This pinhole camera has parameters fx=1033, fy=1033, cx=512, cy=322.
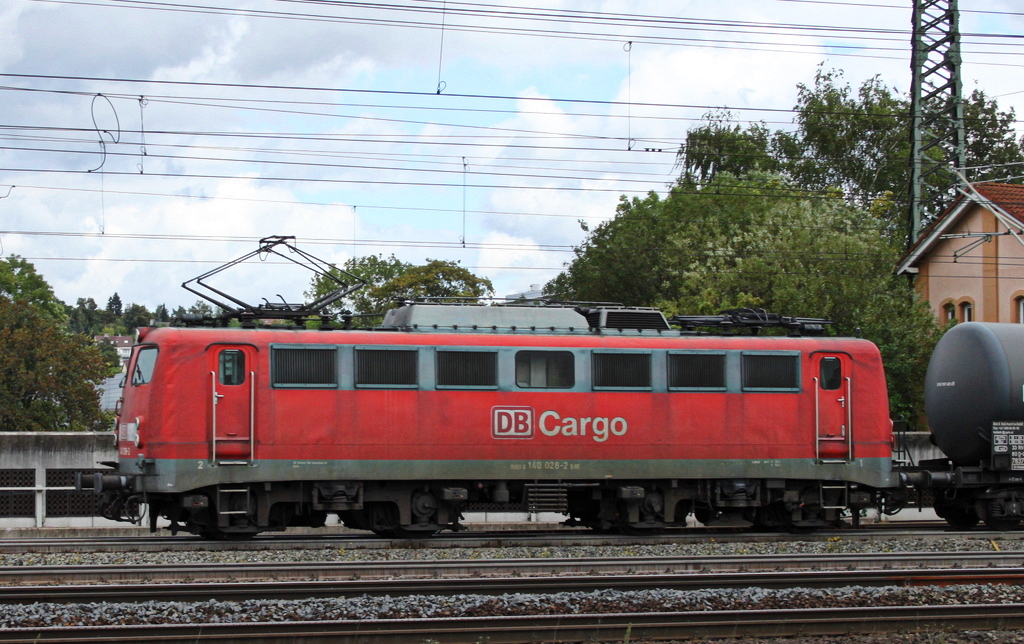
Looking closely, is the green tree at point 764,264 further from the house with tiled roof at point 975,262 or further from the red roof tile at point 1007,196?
the red roof tile at point 1007,196

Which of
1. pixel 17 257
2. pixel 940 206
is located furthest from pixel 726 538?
pixel 17 257

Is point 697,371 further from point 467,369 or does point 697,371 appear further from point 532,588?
point 532,588

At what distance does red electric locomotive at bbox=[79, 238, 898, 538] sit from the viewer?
16.4 meters

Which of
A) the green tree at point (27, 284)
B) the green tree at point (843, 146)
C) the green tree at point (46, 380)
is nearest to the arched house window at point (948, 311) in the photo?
the green tree at point (843, 146)

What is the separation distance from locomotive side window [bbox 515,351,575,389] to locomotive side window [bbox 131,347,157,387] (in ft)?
19.4

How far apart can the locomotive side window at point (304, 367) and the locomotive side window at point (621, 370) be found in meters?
4.50

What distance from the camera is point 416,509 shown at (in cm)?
1745

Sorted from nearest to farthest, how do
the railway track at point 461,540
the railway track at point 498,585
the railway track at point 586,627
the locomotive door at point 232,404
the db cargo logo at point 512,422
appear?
the railway track at point 586,627
the railway track at point 498,585
the railway track at point 461,540
the locomotive door at point 232,404
the db cargo logo at point 512,422

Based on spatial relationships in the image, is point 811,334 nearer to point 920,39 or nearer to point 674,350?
point 674,350

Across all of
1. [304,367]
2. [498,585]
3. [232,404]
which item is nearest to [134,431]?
[232,404]

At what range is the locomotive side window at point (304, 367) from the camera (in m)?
16.8

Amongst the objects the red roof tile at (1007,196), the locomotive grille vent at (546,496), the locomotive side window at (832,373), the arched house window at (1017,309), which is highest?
the red roof tile at (1007,196)

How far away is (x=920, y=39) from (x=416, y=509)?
28.4 metres

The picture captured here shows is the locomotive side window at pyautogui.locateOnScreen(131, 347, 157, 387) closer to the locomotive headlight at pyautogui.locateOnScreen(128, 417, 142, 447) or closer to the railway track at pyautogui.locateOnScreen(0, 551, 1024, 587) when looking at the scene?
the locomotive headlight at pyautogui.locateOnScreen(128, 417, 142, 447)
